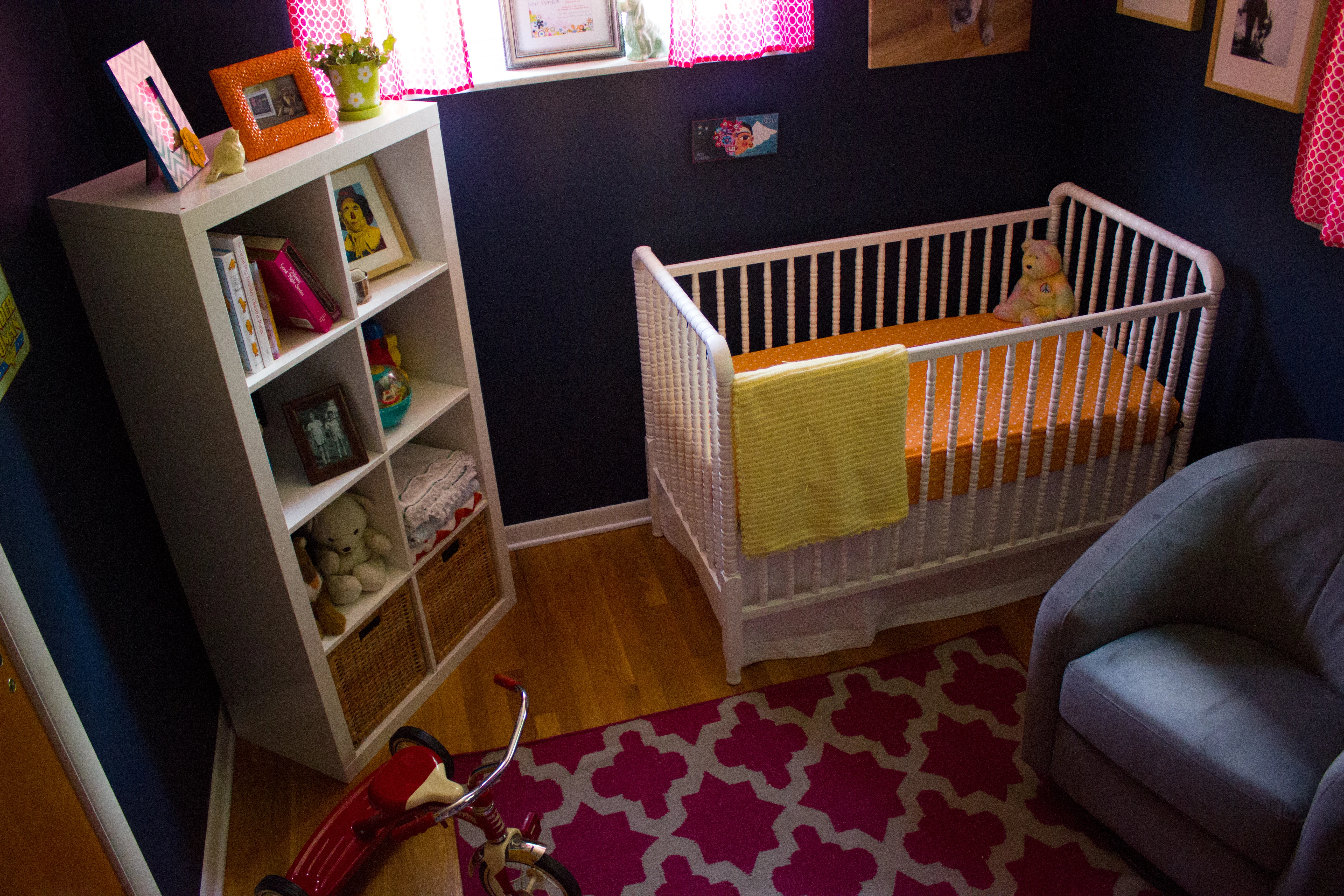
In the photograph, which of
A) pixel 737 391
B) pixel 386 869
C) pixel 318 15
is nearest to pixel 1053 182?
pixel 737 391

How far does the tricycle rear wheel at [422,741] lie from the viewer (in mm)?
2117

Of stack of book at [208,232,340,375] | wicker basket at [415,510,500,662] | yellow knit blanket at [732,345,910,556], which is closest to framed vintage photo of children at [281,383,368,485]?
stack of book at [208,232,340,375]

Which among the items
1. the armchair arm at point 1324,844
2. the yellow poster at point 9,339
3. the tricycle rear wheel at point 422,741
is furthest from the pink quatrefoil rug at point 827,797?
the yellow poster at point 9,339

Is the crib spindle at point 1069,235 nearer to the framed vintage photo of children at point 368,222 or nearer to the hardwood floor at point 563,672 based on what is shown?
the hardwood floor at point 563,672

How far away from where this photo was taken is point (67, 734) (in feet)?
4.69

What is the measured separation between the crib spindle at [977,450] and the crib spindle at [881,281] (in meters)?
0.43

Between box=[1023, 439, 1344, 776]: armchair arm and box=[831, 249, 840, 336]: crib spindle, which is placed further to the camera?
box=[831, 249, 840, 336]: crib spindle

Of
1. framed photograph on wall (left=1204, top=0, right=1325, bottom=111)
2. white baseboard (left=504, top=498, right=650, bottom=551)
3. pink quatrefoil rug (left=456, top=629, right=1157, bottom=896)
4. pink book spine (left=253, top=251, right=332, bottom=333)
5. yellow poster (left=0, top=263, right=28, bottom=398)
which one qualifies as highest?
framed photograph on wall (left=1204, top=0, right=1325, bottom=111)

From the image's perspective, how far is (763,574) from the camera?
7.71 ft

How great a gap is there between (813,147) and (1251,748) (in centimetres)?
174

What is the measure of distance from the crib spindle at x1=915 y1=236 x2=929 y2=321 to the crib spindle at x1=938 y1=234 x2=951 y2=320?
0.04 m

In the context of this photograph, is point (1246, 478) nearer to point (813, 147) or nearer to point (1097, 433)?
point (1097, 433)

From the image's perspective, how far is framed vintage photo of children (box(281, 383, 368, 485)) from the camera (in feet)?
6.78

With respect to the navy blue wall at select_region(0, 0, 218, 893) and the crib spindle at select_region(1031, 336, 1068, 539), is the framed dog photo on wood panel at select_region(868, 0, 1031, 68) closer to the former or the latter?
the crib spindle at select_region(1031, 336, 1068, 539)
